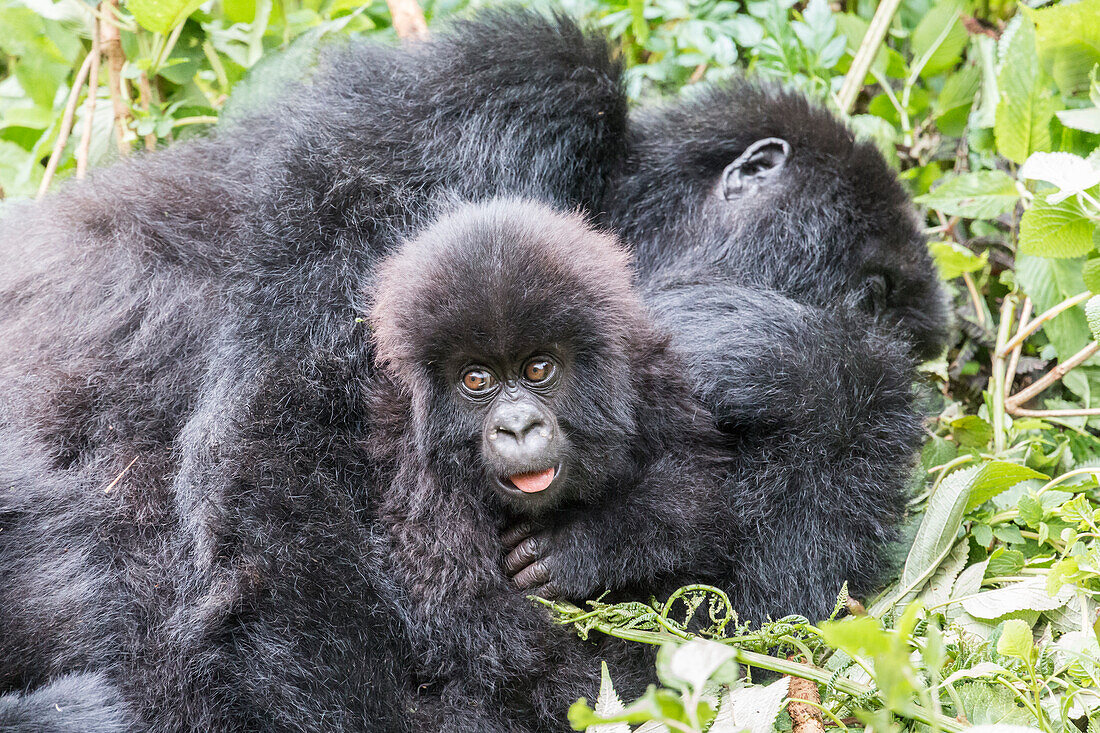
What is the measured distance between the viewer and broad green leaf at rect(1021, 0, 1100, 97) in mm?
3350

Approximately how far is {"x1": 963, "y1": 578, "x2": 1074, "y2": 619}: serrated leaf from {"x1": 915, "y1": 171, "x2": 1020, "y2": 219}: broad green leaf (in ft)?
4.78

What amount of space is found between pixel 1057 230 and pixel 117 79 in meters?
3.32

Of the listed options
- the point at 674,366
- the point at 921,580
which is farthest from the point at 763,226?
the point at 921,580

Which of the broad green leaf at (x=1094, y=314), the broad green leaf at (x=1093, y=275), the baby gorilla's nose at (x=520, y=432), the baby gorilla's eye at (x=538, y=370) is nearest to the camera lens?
the baby gorilla's nose at (x=520, y=432)

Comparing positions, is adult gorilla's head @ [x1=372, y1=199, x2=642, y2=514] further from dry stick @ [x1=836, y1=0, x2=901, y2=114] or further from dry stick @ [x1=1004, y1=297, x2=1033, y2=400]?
dry stick @ [x1=836, y1=0, x2=901, y2=114]

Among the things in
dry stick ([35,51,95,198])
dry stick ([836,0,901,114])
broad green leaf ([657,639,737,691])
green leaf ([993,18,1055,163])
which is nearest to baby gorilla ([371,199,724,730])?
broad green leaf ([657,639,737,691])

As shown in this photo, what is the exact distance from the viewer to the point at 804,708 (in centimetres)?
223

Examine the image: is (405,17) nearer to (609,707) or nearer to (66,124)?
(66,124)

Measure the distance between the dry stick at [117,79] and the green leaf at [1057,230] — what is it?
3116 mm

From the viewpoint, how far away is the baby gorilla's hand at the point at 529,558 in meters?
2.54

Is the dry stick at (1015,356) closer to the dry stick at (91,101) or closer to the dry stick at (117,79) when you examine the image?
the dry stick at (117,79)

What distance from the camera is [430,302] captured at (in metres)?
2.45

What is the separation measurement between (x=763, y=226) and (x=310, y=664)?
72.6 inches

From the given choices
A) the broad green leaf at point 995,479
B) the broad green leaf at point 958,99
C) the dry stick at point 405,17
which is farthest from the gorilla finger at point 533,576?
the broad green leaf at point 958,99
